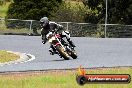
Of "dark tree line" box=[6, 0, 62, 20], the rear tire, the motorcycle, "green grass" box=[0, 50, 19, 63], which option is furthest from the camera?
"dark tree line" box=[6, 0, 62, 20]

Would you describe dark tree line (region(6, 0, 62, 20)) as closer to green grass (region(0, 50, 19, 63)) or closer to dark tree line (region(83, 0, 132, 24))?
dark tree line (region(83, 0, 132, 24))

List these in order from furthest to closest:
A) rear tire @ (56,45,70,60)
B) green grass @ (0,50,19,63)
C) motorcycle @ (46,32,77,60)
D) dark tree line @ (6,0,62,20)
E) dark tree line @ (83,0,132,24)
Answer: dark tree line @ (6,0,62,20) → dark tree line @ (83,0,132,24) → rear tire @ (56,45,70,60) → motorcycle @ (46,32,77,60) → green grass @ (0,50,19,63)

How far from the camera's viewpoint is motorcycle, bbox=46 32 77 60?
2009 centimetres

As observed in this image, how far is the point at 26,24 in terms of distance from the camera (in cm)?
4097

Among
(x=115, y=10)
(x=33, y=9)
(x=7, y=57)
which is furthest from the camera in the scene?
(x=33, y=9)

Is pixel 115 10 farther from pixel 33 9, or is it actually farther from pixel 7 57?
pixel 7 57

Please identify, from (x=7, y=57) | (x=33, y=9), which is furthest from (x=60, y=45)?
(x=33, y=9)

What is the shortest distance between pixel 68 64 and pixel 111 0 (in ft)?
104

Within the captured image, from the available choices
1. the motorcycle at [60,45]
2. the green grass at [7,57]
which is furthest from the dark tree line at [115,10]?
the motorcycle at [60,45]

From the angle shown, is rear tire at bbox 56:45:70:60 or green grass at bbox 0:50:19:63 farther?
rear tire at bbox 56:45:70:60

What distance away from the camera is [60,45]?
20.4 meters

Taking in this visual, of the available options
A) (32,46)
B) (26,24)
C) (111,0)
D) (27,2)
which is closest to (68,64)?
(32,46)

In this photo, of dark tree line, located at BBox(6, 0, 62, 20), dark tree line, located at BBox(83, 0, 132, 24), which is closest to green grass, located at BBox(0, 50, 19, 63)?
dark tree line, located at BBox(83, 0, 132, 24)

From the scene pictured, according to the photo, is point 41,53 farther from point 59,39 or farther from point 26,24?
point 26,24
